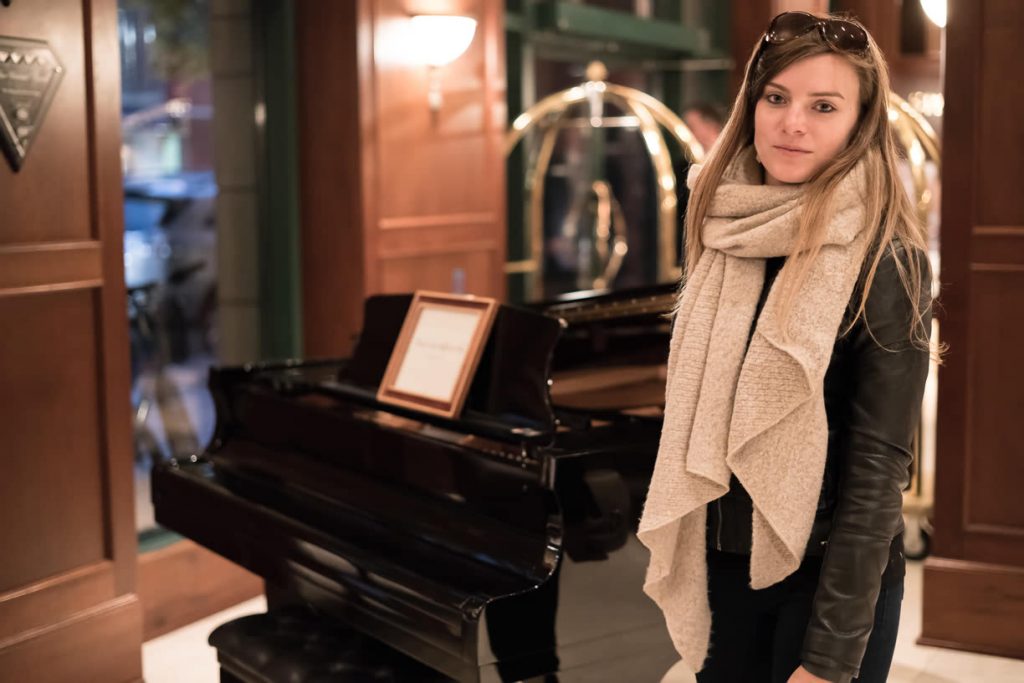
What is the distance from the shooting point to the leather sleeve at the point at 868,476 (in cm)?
160

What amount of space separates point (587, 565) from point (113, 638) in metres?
1.87

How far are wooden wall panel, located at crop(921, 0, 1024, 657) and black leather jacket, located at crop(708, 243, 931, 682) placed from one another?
2.36 meters

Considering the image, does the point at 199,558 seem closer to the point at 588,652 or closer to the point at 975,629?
the point at 588,652

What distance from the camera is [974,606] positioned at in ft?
13.0

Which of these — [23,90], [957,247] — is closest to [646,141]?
[957,247]

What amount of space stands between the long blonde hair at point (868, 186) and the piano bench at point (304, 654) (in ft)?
4.29

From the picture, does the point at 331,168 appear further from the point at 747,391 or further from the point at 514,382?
the point at 747,391

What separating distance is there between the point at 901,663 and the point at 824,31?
108 inches

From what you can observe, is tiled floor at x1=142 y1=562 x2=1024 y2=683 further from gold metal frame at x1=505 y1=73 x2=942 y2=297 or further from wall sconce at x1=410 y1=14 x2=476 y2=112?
wall sconce at x1=410 y1=14 x2=476 y2=112

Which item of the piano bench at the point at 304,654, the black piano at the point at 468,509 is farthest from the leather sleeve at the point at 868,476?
the piano bench at the point at 304,654

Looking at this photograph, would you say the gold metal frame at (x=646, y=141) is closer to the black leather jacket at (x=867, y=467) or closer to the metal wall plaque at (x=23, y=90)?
the metal wall plaque at (x=23, y=90)

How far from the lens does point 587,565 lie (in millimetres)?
2443

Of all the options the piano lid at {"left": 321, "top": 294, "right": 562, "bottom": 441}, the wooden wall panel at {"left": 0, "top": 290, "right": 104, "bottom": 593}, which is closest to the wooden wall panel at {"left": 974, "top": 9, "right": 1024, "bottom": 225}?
the piano lid at {"left": 321, "top": 294, "right": 562, "bottom": 441}

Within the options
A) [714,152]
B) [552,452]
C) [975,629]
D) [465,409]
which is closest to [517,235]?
[975,629]
